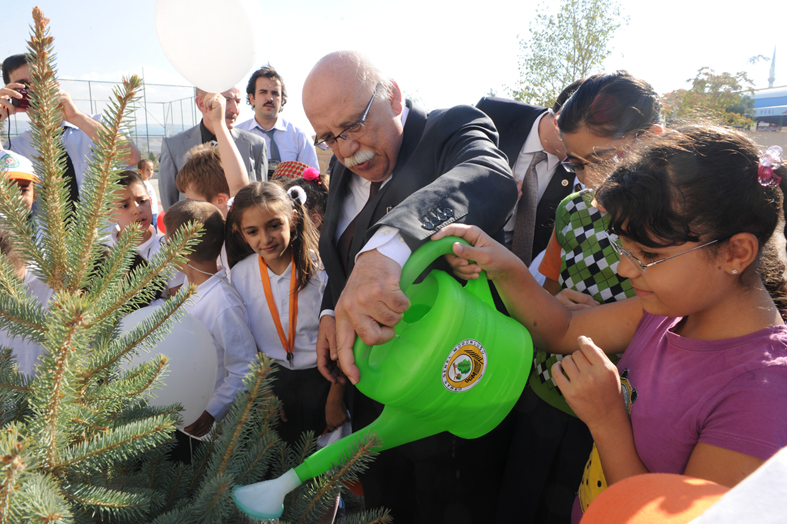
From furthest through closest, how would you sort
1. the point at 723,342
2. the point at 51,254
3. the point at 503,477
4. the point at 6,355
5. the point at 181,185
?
the point at 181,185, the point at 503,477, the point at 723,342, the point at 6,355, the point at 51,254

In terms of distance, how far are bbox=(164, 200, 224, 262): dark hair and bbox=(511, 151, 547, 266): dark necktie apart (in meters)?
1.60

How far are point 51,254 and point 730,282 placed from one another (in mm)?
1350

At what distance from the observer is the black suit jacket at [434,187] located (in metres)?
1.17

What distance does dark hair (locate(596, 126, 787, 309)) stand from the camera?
1.04 meters

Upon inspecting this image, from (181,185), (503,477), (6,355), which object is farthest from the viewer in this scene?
(181,185)

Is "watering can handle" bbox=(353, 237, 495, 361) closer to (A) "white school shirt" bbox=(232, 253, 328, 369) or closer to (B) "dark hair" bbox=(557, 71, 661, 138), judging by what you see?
Answer: (B) "dark hair" bbox=(557, 71, 661, 138)

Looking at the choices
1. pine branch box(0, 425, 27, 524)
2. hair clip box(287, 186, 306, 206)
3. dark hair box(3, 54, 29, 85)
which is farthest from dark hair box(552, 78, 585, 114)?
dark hair box(3, 54, 29, 85)

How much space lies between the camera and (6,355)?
950 millimetres

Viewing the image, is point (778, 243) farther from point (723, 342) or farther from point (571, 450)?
point (571, 450)

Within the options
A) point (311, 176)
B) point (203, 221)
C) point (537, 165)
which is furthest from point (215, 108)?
point (537, 165)

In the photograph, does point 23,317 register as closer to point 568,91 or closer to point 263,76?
point 568,91

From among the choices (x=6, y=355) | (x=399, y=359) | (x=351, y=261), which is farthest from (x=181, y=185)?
(x=399, y=359)

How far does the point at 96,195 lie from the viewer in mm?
755

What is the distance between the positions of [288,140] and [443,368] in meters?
4.36
